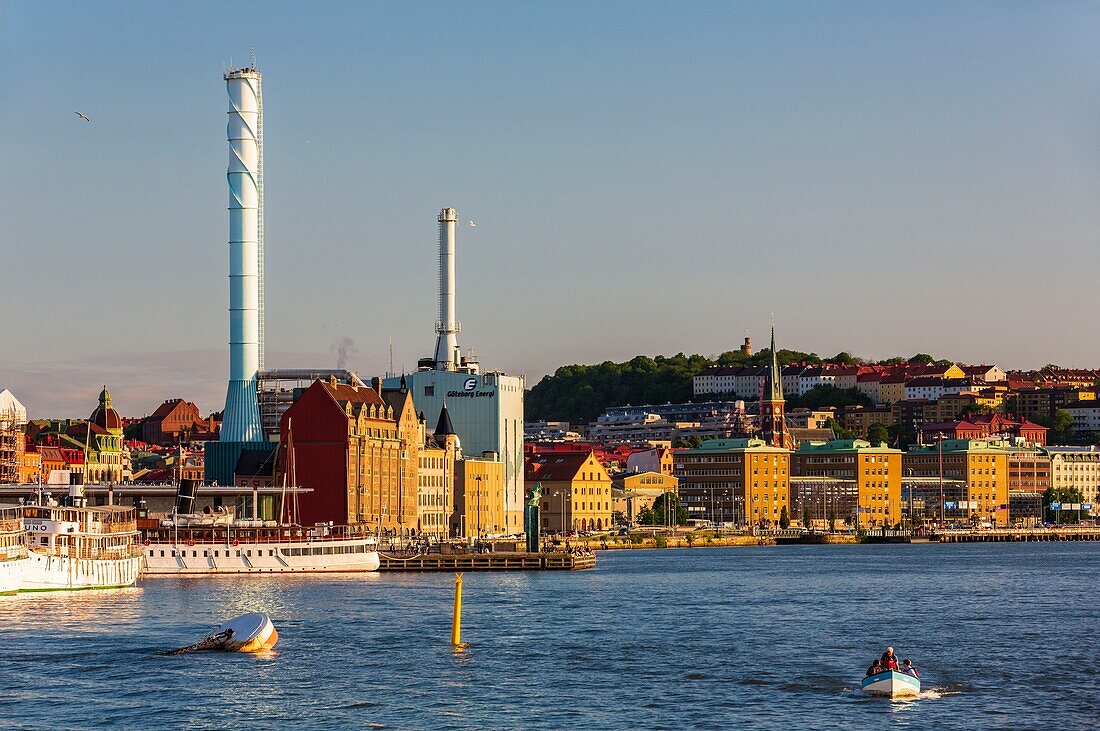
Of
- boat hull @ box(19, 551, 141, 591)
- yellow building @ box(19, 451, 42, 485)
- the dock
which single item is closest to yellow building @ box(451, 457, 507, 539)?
yellow building @ box(19, 451, 42, 485)

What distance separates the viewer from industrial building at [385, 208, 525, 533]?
168 m

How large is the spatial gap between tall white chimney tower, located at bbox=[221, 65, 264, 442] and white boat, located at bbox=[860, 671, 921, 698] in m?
94.8

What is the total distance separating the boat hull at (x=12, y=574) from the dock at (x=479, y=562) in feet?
118

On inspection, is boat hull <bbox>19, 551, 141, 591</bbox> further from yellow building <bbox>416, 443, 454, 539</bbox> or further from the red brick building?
yellow building <bbox>416, 443, 454, 539</bbox>

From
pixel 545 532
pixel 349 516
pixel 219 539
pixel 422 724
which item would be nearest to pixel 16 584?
pixel 219 539

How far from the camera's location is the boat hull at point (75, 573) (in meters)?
78.3

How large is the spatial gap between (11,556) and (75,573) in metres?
6.29

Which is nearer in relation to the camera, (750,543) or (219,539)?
(219,539)

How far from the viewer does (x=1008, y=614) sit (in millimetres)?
77562

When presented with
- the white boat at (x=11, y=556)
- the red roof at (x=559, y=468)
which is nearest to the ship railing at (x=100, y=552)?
the white boat at (x=11, y=556)

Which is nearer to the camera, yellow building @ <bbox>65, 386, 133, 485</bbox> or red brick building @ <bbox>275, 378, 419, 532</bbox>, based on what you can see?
red brick building @ <bbox>275, 378, 419, 532</bbox>

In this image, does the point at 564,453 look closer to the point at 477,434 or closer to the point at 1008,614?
the point at 477,434

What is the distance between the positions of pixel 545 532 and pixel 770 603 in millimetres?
104520

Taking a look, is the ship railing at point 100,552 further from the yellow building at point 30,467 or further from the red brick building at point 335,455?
the yellow building at point 30,467
